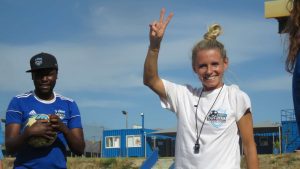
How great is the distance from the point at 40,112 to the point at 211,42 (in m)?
1.62

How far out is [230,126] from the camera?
4312 mm

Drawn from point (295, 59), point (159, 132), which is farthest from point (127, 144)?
point (295, 59)

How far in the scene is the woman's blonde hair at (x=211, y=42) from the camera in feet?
14.6

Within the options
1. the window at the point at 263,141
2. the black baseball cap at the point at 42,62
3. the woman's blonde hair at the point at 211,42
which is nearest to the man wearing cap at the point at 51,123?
the black baseball cap at the point at 42,62

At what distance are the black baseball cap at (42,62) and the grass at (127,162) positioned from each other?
36.1 feet

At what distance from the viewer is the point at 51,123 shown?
15.6 ft

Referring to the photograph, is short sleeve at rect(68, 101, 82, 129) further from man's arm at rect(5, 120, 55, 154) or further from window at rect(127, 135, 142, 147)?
window at rect(127, 135, 142, 147)

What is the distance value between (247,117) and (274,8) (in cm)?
2074

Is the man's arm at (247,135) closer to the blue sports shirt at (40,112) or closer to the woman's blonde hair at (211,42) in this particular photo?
the woman's blonde hair at (211,42)

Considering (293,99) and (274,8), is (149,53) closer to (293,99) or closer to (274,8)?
A: (293,99)

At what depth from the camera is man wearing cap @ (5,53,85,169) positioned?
4.86 m

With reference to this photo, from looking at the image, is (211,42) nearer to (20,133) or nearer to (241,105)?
(241,105)

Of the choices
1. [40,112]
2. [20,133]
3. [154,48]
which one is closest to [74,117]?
[40,112]

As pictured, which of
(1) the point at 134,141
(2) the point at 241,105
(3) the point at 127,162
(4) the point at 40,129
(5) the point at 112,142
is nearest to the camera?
(2) the point at 241,105
